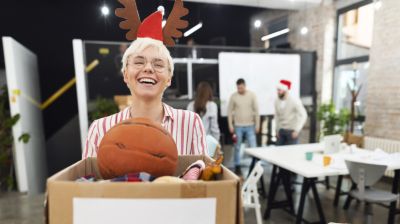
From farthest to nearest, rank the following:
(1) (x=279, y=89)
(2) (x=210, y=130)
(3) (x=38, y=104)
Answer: (3) (x=38, y=104)
(1) (x=279, y=89)
(2) (x=210, y=130)

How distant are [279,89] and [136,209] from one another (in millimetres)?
3877

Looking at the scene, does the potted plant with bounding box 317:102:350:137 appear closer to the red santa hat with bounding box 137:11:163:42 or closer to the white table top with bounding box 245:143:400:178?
the white table top with bounding box 245:143:400:178

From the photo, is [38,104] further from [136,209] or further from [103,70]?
[136,209]

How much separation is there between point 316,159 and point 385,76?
1901mm

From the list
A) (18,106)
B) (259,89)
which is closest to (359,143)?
(259,89)

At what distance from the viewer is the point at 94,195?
1.35ft

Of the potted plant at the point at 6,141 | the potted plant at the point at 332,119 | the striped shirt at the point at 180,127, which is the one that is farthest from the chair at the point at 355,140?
the potted plant at the point at 6,141

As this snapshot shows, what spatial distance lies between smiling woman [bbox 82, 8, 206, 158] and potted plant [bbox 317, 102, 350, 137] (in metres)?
4.28

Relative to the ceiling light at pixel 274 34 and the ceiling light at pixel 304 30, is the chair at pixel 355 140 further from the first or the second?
the ceiling light at pixel 274 34

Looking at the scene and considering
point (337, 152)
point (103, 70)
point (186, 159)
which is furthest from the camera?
point (103, 70)

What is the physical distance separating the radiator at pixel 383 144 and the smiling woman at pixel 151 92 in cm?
352

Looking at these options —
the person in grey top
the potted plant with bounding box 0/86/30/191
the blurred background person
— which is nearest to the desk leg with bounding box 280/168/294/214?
the person in grey top

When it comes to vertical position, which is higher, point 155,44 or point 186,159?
point 155,44

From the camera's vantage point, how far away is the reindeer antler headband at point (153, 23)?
811 millimetres
